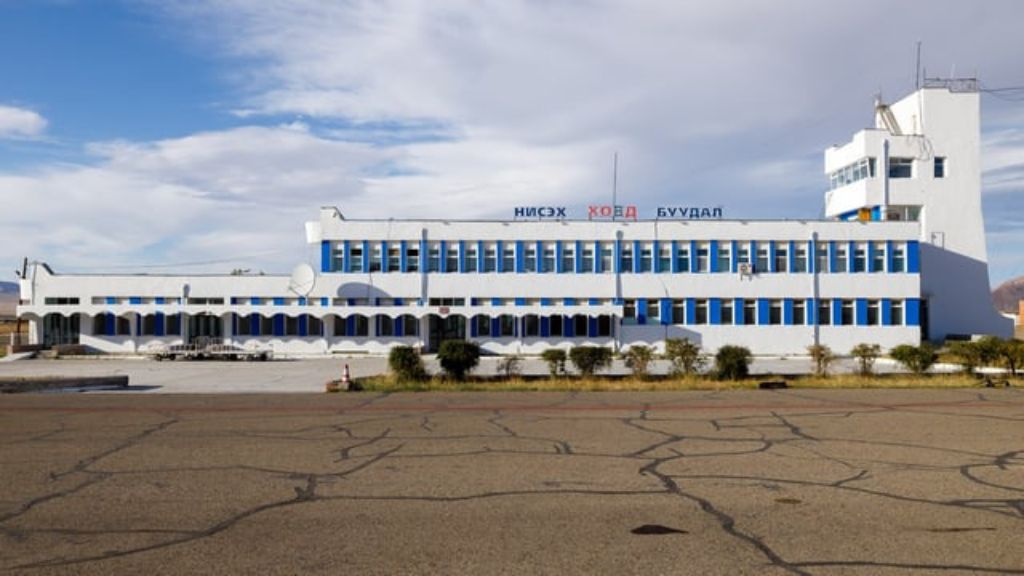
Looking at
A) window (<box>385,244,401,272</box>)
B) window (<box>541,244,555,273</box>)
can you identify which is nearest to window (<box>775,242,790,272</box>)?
window (<box>541,244,555,273</box>)

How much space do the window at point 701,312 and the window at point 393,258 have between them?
54.9 feet

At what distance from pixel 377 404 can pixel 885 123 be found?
50.3m

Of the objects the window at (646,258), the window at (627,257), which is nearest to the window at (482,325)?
the window at (627,257)

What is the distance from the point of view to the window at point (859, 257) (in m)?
52.2

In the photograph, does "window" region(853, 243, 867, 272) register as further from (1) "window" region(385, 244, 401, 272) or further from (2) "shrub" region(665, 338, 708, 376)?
(2) "shrub" region(665, 338, 708, 376)

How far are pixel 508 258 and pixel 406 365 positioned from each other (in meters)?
25.7

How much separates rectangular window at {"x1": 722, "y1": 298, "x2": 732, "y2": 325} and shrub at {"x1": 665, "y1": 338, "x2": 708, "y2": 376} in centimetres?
2282

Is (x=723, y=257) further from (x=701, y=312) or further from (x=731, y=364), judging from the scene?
(x=731, y=364)

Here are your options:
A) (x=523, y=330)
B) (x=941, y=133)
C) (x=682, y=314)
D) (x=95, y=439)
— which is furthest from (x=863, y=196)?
(x=95, y=439)

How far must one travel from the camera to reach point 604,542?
8.20 meters

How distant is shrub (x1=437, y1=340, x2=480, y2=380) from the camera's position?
27.6 metres

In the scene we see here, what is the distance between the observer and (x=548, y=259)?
171ft

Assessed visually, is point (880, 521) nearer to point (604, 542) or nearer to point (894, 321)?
point (604, 542)

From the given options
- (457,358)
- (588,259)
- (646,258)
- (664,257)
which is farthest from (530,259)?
(457,358)
